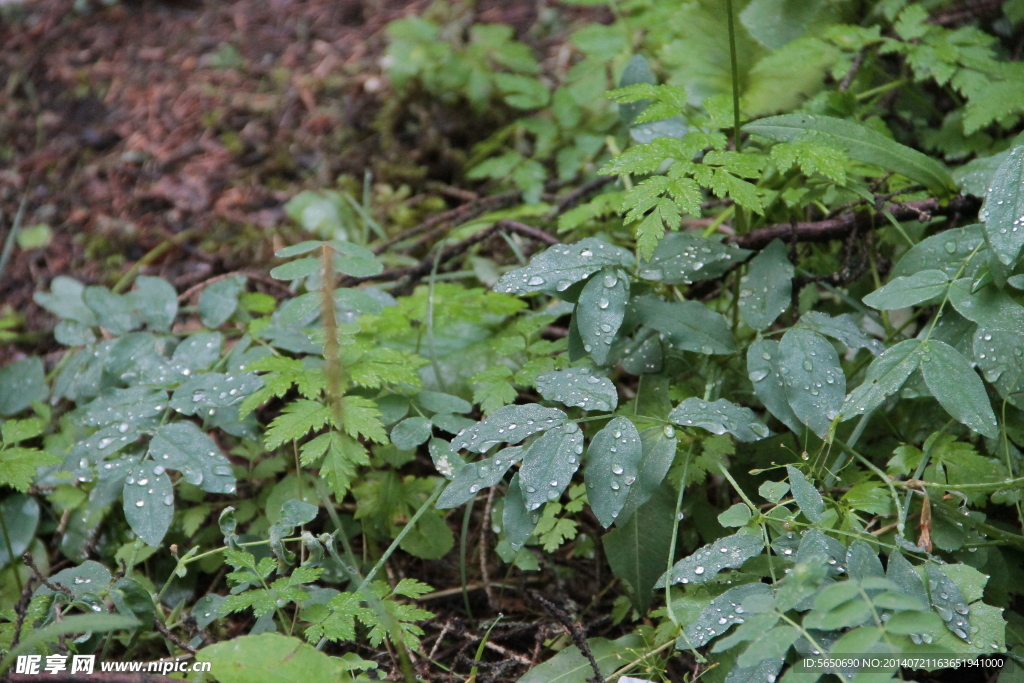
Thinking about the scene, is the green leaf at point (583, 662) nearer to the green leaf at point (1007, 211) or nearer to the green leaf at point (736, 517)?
the green leaf at point (736, 517)

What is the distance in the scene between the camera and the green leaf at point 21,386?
206 centimetres

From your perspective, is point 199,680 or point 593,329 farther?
point 593,329

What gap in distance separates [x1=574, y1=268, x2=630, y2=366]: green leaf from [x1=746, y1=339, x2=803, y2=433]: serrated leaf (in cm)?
31

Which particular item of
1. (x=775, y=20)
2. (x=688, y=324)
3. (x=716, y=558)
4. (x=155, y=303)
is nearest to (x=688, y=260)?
(x=688, y=324)

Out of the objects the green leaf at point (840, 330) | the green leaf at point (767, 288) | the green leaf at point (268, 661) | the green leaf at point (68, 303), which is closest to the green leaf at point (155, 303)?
the green leaf at point (68, 303)

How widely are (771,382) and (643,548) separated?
1.49 feet

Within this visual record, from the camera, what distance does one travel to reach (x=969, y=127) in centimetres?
193

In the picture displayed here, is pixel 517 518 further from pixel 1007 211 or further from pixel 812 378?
pixel 1007 211

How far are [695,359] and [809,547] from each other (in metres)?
0.68

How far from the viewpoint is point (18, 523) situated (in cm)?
189

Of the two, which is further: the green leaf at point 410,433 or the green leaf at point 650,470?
the green leaf at point 410,433

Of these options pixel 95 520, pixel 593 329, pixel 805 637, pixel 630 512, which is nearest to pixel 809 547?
pixel 805 637

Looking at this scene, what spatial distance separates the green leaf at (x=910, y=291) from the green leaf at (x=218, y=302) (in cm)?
169

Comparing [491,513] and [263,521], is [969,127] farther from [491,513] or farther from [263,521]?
[263,521]
